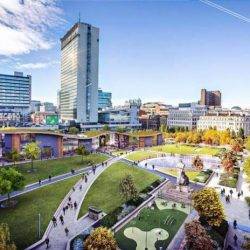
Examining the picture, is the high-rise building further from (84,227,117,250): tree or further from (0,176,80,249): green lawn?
(84,227,117,250): tree

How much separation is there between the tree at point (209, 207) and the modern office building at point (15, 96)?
537 feet

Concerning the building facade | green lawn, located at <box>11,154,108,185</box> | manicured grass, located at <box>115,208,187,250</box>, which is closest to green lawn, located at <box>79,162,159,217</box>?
manicured grass, located at <box>115,208,187,250</box>

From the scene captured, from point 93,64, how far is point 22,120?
68.0 metres

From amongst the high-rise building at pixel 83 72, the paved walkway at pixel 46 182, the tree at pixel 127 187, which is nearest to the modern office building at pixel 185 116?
the high-rise building at pixel 83 72

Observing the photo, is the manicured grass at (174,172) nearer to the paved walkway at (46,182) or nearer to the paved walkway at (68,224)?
the paved walkway at (46,182)

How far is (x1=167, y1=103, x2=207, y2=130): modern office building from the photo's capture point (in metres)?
179

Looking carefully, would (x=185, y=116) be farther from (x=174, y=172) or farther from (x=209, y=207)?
(x=209, y=207)

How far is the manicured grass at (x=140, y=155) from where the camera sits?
80.1m

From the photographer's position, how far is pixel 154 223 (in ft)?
123

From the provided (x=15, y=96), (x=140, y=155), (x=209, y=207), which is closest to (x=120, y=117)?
(x=15, y=96)

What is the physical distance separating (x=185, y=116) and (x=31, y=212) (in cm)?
15154

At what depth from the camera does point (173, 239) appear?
1313 inches

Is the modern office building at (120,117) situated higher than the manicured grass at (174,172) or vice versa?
the modern office building at (120,117)

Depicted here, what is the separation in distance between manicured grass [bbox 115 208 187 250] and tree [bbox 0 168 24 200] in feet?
52.7
